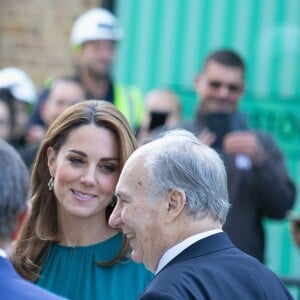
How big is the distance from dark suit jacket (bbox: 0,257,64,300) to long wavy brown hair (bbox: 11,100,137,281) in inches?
52.8

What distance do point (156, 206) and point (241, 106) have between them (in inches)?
207

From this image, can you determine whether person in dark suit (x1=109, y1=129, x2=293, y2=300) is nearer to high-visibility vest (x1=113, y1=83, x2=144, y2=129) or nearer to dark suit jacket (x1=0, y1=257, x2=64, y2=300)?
dark suit jacket (x1=0, y1=257, x2=64, y2=300)

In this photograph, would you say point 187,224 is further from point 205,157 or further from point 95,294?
point 95,294

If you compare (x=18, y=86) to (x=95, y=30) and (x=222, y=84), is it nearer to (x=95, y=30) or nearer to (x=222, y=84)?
(x=95, y=30)

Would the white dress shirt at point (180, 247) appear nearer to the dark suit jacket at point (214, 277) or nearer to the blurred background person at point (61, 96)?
the dark suit jacket at point (214, 277)

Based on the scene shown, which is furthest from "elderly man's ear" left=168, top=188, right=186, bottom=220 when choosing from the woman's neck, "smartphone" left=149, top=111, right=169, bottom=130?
"smartphone" left=149, top=111, right=169, bottom=130

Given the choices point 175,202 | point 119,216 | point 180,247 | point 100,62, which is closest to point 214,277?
point 180,247

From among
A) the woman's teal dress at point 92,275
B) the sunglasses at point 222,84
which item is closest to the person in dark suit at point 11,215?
the woman's teal dress at point 92,275

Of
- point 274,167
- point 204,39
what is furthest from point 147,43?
point 274,167

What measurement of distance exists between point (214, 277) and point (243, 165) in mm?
3399

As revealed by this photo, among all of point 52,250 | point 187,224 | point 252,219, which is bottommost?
point 252,219

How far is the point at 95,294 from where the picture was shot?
15.0ft

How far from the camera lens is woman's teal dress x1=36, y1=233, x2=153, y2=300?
4594mm

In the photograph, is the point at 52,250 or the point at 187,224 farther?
the point at 52,250
